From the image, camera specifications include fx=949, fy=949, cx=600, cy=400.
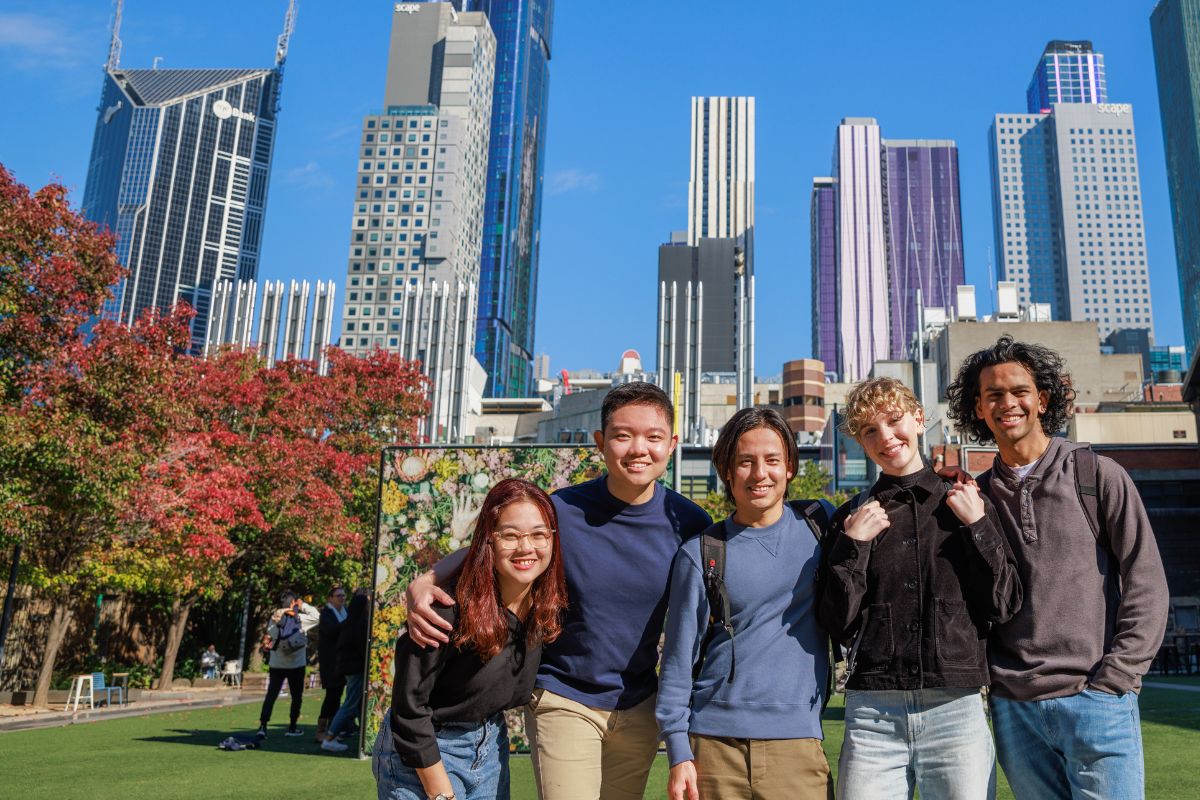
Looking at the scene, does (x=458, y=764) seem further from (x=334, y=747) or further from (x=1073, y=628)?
(x=334, y=747)

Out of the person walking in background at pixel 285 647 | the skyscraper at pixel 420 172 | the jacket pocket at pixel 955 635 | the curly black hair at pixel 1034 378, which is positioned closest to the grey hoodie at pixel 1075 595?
the jacket pocket at pixel 955 635

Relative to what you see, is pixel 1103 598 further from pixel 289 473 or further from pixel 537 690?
pixel 289 473

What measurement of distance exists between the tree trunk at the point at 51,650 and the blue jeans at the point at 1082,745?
692 inches

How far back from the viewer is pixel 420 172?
445ft

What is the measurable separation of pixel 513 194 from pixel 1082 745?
169755 millimetres

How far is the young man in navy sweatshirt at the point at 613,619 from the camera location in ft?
11.2

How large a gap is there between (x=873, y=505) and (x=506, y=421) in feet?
321

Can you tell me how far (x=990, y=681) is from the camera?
322 centimetres

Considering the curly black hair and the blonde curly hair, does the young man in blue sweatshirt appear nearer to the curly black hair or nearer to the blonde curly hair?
the blonde curly hair

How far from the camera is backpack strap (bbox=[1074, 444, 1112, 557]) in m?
3.22

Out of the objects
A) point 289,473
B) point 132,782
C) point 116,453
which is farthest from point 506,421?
point 132,782

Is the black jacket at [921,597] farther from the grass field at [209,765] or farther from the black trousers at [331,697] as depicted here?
the black trousers at [331,697]

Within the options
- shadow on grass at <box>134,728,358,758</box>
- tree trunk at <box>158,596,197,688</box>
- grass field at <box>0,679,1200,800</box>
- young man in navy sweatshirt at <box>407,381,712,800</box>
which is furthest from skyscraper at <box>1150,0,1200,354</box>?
young man in navy sweatshirt at <box>407,381,712,800</box>

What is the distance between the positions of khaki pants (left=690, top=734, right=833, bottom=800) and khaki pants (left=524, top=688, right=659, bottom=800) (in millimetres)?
397
